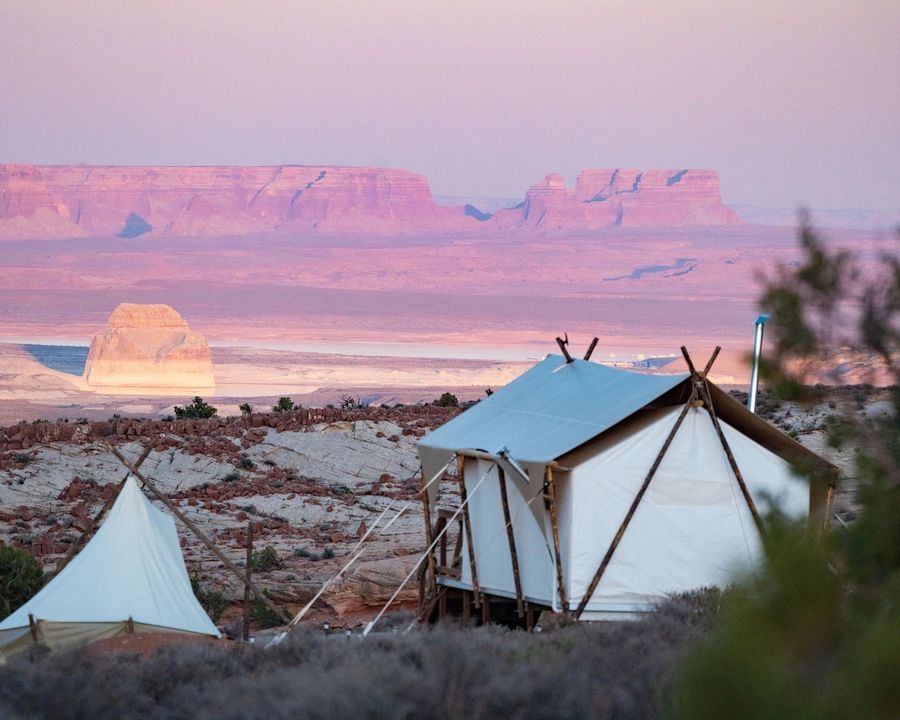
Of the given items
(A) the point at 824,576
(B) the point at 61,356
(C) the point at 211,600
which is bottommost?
(B) the point at 61,356

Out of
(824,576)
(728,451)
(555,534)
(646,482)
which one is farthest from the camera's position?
(728,451)

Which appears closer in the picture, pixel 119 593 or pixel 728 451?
pixel 119 593

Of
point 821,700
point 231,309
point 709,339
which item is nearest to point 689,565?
point 821,700

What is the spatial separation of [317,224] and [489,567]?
145 metres

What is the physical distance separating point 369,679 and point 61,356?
9099cm

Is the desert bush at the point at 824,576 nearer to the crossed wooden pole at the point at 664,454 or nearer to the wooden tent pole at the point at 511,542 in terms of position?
the crossed wooden pole at the point at 664,454

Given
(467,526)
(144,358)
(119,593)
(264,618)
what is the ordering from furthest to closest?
(144,358) → (264,618) → (467,526) → (119,593)

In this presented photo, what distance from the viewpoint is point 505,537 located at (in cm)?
1324

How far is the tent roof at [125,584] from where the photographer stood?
1156 cm

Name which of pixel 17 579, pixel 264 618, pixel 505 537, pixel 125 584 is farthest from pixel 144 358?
pixel 125 584

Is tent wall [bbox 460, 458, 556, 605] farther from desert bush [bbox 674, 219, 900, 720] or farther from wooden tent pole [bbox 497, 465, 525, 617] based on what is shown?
desert bush [bbox 674, 219, 900, 720]

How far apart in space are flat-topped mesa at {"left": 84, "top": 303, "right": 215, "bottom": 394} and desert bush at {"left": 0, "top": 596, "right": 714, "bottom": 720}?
253ft

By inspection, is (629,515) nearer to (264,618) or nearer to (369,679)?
(264,618)

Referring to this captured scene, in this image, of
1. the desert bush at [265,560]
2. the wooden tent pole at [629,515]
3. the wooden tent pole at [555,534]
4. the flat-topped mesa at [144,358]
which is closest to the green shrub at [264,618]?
the desert bush at [265,560]
